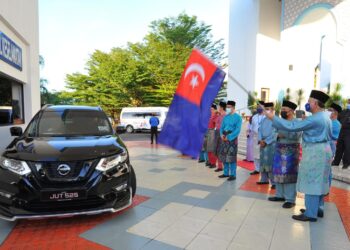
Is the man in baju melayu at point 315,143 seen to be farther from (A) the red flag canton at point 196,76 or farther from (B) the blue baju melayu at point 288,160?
(A) the red flag canton at point 196,76

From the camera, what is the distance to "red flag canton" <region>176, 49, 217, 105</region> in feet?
14.0

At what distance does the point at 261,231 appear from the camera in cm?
Result: 346

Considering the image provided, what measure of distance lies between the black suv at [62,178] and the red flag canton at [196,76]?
4.80 feet

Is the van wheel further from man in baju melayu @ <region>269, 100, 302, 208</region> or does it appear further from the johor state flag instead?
man in baju melayu @ <region>269, 100, 302, 208</region>

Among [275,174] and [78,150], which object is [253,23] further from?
[78,150]

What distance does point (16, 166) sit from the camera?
3205 millimetres

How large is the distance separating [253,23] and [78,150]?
74.6ft

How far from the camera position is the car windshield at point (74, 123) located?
418 centimetres

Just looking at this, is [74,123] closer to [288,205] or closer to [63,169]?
[63,169]

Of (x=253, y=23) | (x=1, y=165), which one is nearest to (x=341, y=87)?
(x=253, y=23)

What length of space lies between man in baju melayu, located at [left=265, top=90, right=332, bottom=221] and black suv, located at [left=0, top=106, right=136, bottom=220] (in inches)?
86.5

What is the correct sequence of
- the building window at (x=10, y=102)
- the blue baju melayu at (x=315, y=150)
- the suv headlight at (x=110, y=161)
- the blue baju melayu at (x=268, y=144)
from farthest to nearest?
the building window at (x=10, y=102) < the blue baju melayu at (x=268, y=144) < the blue baju melayu at (x=315, y=150) < the suv headlight at (x=110, y=161)

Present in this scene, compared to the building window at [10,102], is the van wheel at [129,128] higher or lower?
lower

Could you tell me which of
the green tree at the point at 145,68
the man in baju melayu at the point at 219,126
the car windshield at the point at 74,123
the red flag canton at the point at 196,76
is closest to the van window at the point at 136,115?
the green tree at the point at 145,68
